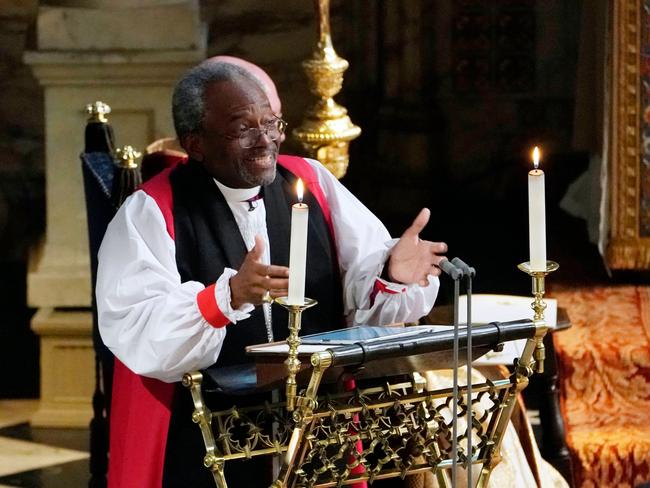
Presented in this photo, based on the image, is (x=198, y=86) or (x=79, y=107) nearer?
(x=198, y=86)

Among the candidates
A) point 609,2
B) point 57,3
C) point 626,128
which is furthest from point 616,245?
point 57,3

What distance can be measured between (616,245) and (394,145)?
2.58 meters

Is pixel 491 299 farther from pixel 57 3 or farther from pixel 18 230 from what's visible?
pixel 18 230

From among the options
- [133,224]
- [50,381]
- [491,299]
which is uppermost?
[133,224]

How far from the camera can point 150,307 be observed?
13.3 feet

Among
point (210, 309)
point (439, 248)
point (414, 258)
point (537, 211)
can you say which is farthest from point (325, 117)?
point (537, 211)

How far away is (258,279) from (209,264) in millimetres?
573

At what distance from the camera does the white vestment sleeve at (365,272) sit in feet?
14.2

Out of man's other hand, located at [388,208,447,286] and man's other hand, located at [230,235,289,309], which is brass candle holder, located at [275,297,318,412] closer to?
man's other hand, located at [230,235,289,309]

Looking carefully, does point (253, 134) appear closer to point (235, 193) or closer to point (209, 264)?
point (235, 193)

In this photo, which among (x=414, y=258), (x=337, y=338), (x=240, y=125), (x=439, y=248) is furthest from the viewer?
(x=240, y=125)

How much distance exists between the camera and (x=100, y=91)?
680cm

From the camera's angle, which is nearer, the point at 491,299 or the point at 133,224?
the point at 133,224

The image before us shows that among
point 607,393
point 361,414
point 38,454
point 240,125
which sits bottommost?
point 38,454
